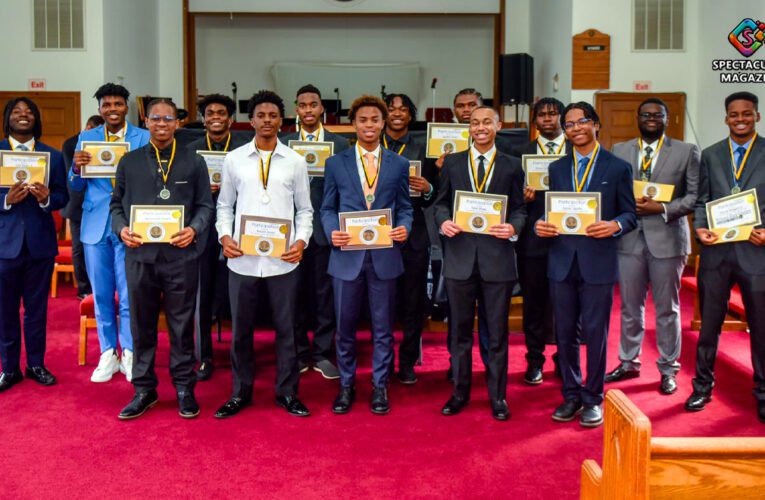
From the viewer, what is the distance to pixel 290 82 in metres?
12.5

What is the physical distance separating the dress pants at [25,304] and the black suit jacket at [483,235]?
2323mm

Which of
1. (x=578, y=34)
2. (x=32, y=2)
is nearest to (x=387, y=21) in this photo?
(x=578, y=34)

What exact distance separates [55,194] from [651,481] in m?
3.74

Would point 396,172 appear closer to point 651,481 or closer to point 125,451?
point 125,451

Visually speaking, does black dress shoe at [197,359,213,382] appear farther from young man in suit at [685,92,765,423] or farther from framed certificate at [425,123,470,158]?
young man in suit at [685,92,765,423]

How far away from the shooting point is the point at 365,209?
12.8 ft

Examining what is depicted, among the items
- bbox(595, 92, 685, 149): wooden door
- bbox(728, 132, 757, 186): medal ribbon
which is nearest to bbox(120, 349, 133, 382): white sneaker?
bbox(728, 132, 757, 186): medal ribbon

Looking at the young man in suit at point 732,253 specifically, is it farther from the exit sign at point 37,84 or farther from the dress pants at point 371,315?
the exit sign at point 37,84

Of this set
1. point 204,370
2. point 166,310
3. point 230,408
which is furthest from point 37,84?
point 230,408

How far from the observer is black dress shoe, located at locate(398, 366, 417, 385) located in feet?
14.7

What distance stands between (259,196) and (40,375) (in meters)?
1.84

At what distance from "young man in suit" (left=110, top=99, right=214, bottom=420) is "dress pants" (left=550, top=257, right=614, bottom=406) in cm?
186

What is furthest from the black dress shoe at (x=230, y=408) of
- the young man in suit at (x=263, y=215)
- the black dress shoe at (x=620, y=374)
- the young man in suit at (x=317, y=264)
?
the black dress shoe at (x=620, y=374)

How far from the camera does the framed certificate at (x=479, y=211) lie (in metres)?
3.69
